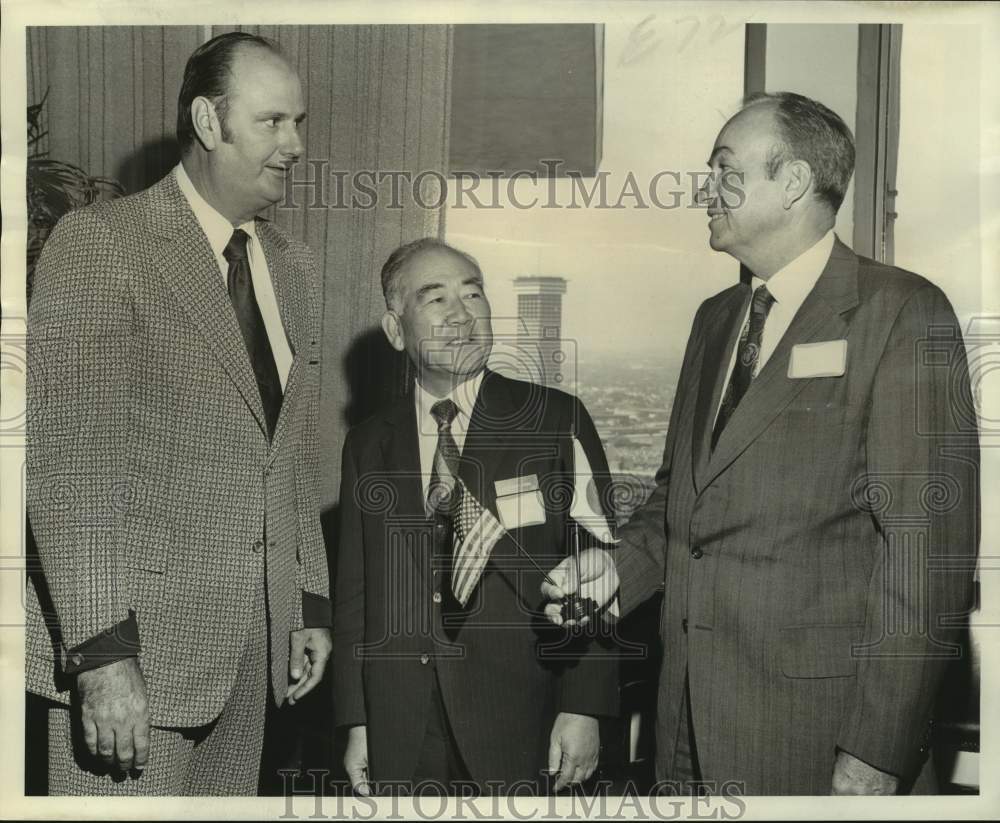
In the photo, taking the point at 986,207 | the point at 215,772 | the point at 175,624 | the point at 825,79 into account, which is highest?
the point at 825,79

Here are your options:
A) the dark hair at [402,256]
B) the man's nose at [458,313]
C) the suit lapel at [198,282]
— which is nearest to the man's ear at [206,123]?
the suit lapel at [198,282]

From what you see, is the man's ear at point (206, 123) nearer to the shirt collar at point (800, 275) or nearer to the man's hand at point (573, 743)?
the shirt collar at point (800, 275)

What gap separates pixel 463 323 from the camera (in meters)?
2.81

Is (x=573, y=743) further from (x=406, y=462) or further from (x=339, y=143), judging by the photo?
(x=339, y=143)

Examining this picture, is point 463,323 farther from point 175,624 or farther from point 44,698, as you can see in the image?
point 44,698

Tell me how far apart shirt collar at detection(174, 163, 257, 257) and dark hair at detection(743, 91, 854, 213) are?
1.32 m

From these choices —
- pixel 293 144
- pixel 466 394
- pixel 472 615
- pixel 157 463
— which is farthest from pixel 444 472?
pixel 293 144

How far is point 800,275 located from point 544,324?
626 millimetres

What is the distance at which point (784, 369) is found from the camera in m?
2.70

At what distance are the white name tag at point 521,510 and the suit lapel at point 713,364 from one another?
386 millimetres

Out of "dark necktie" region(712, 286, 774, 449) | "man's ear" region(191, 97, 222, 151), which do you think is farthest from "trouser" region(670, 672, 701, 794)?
"man's ear" region(191, 97, 222, 151)

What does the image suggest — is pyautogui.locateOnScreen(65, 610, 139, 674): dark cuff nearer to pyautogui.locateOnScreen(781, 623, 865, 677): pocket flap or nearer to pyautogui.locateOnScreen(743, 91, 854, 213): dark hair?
pyautogui.locateOnScreen(781, 623, 865, 677): pocket flap

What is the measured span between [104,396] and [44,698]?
780 millimetres

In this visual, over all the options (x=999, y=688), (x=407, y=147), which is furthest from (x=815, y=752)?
(x=407, y=147)
